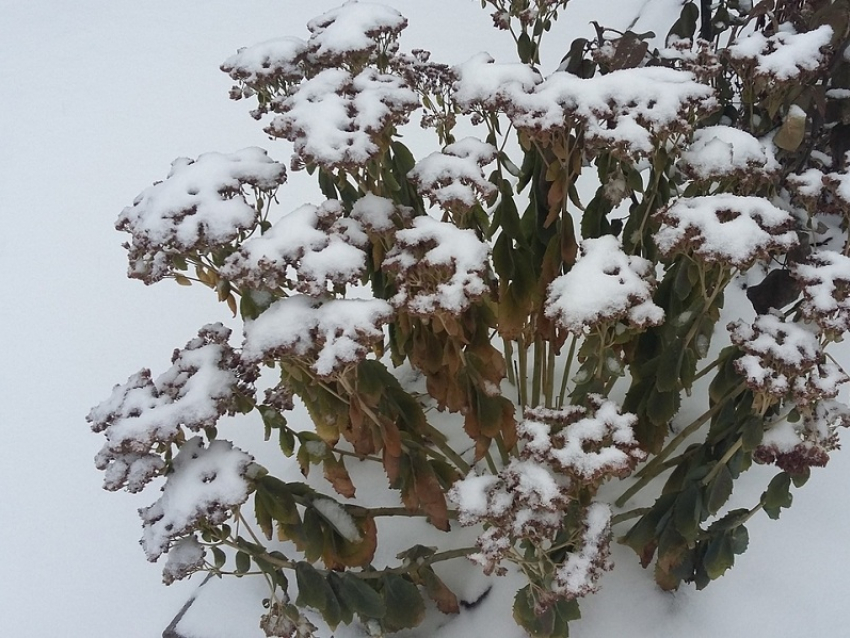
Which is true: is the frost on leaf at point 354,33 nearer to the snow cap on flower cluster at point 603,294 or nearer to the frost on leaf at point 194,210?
the frost on leaf at point 194,210

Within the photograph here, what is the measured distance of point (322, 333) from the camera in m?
0.81

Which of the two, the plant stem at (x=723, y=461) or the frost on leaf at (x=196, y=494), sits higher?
the plant stem at (x=723, y=461)

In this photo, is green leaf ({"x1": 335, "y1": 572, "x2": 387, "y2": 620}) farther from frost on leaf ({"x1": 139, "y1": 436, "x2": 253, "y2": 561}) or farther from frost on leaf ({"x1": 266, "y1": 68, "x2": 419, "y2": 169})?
frost on leaf ({"x1": 266, "y1": 68, "x2": 419, "y2": 169})

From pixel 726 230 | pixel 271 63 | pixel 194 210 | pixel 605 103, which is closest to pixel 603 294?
pixel 726 230

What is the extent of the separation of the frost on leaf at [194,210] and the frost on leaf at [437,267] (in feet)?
0.61

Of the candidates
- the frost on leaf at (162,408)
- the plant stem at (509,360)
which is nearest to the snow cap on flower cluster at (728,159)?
the plant stem at (509,360)

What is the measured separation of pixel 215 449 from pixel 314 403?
0.14 metres

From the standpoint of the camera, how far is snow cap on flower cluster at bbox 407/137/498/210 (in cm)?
89

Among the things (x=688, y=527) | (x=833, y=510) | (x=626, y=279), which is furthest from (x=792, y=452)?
(x=833, y=510)

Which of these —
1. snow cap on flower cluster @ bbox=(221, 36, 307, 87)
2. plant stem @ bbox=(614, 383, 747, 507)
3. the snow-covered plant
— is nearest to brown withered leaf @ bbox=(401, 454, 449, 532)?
the snow-covered plant

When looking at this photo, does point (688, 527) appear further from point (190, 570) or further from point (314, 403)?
point (190, 570)

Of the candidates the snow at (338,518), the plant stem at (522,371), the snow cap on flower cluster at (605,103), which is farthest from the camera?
the plant stem at (522,371)

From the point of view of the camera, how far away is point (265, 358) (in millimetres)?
810

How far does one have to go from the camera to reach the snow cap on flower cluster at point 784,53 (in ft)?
3.03
